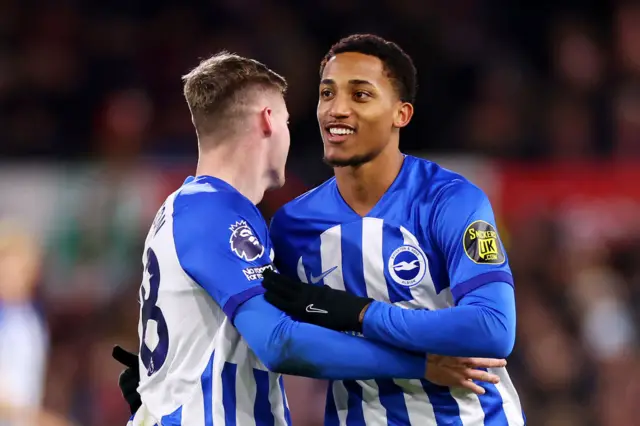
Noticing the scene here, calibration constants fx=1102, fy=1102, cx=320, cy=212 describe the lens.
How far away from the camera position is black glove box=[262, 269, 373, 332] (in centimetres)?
361

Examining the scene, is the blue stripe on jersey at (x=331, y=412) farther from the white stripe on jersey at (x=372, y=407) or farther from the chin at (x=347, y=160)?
the chin at (x=347, y=160)

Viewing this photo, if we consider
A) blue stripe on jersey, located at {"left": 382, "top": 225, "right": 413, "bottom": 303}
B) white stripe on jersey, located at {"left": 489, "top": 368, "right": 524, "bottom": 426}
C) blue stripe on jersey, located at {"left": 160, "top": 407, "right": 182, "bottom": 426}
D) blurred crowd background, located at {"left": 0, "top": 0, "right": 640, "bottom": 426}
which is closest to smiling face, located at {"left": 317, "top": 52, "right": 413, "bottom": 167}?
blue stripe on jersey, located at {"left": 382, "top": 225, "right": 413, "bottom": 303}

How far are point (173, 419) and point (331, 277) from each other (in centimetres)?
76

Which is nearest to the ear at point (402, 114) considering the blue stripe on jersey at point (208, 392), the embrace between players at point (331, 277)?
the embrace between players at point (331, 277)

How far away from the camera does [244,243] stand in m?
3.65

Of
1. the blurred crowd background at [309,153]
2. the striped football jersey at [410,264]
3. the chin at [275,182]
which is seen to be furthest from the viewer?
the blurred crowd background at [309,153]

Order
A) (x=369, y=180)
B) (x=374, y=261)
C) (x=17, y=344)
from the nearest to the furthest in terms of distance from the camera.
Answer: (x=374, y=261), (x=369, y=180), (x=17, y=344)

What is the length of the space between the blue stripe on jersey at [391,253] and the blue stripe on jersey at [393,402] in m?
0.30

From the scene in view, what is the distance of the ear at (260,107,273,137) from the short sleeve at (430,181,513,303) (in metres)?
0.66

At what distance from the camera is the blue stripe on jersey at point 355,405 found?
12.8 ft

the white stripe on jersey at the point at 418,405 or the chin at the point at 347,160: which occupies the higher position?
the chin at the point at 347,160

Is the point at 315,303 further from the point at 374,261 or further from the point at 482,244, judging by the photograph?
the point at 482,244

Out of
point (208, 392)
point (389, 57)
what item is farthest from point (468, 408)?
point (389, 57)

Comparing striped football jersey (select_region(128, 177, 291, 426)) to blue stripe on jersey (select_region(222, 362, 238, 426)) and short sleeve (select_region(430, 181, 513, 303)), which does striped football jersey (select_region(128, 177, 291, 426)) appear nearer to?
blue stripe on jersey (select_region(222, 362, 238, 426))
